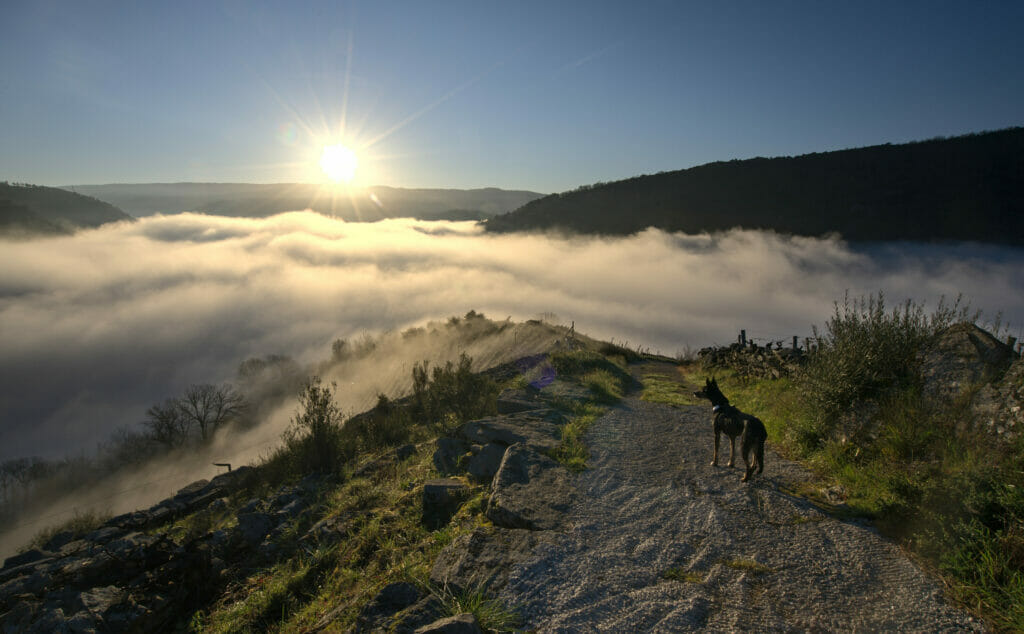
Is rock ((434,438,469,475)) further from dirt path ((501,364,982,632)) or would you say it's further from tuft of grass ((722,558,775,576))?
tuft of grass ((722,558,775,576))

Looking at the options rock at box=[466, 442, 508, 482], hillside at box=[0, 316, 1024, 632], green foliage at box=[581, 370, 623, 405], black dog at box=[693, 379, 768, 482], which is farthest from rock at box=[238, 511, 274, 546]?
black dog at box=[693, 379, 768, 482]

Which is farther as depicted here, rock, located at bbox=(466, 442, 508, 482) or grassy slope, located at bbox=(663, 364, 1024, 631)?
rock, located at bbox=(466, 442, 508, 482)

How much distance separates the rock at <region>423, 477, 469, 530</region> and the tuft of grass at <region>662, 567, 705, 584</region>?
2.47 m

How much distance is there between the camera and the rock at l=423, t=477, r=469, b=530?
210 inches

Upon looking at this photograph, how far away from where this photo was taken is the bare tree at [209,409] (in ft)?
138

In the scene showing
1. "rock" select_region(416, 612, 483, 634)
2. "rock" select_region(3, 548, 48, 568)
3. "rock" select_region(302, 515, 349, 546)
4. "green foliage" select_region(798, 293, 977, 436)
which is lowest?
"rock" select_region(3, 548, 48, 568)

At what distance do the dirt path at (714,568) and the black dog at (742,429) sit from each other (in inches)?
11.1

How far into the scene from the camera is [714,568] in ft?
12.5

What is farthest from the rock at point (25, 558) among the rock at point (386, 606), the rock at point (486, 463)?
the rock at point (386, 606)

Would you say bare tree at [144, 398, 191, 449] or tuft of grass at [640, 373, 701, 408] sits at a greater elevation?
tuft of grass at [640, 373, 701, 408]

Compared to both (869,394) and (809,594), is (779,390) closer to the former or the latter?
(869,394)

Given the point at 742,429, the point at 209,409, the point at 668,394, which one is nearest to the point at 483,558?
the point at 742,429

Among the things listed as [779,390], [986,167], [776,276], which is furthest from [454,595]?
[776,276]

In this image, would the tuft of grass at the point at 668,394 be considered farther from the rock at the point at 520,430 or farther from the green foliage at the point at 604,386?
the rock at the point at 520,430
